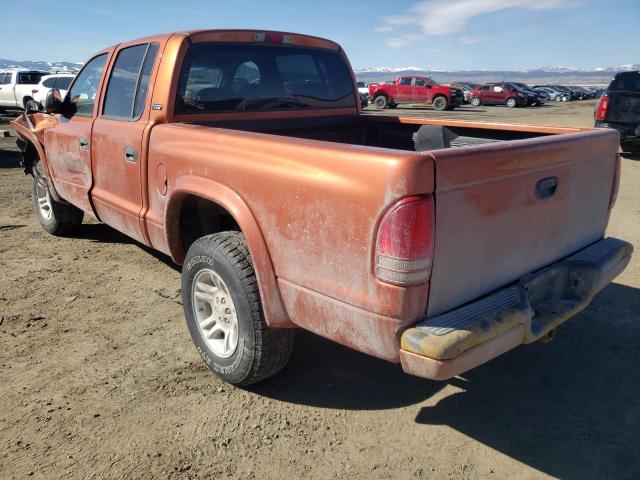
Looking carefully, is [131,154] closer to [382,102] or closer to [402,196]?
[402,196]

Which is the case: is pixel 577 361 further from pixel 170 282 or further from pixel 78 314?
pixel 78 314

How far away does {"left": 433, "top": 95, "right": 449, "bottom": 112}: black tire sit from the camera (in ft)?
99.2

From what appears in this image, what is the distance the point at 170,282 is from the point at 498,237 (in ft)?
10.1

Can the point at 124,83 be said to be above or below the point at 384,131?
above

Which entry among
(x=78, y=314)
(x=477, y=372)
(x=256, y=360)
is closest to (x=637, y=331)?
(x=477, y=372)

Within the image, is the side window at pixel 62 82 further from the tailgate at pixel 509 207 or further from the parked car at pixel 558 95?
the parked car at pixel 558 95

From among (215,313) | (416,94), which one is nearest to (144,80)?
(215,313)

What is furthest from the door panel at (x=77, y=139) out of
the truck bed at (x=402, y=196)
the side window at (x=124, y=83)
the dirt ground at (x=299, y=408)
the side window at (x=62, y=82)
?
the side window at (x=62, y=82)

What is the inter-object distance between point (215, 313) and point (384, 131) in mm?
2227

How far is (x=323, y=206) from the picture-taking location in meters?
2.20

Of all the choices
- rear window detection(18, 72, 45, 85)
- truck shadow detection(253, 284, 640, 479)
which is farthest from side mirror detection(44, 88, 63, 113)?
rear window detection(18, 72, 45, 85)

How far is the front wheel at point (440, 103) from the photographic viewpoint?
30241mm

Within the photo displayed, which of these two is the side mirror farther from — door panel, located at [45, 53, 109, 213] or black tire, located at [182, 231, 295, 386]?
black tire, located at [182, 231, 295, 386]

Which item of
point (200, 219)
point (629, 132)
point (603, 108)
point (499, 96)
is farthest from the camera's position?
point (499, 96)
